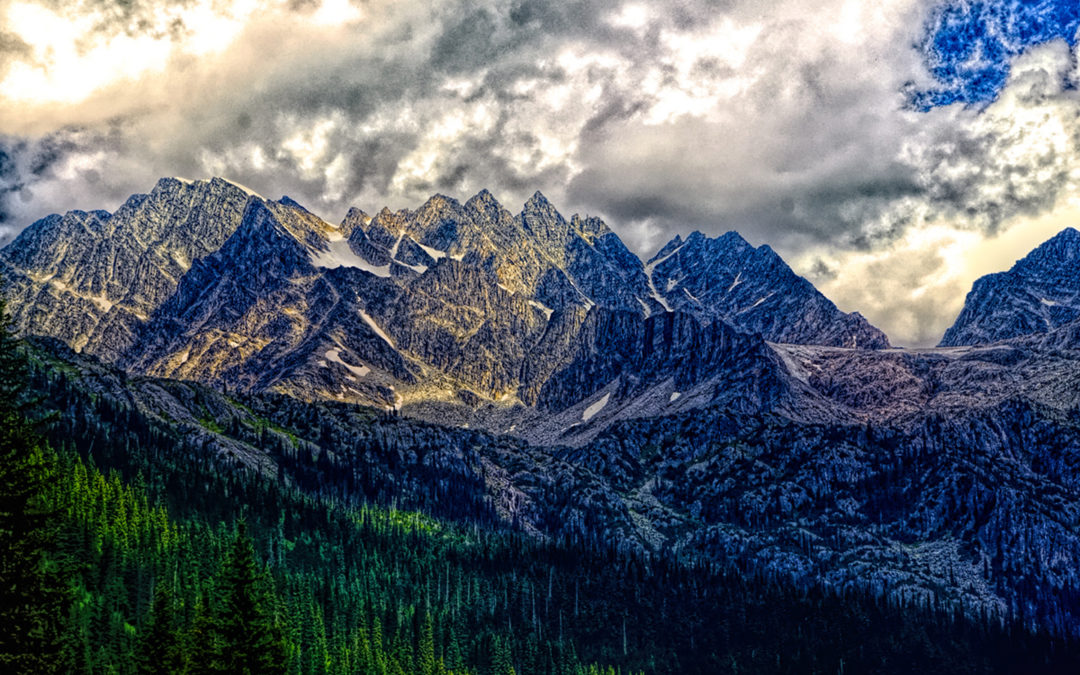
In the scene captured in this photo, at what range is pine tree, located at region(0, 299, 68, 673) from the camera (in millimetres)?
37062

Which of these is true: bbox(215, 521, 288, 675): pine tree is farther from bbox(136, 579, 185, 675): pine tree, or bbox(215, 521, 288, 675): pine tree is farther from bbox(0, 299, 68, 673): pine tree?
bbox(136, 579, 185, 675): pine tree

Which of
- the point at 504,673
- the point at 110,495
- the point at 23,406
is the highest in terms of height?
the point at 110,495

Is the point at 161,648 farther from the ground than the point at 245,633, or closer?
closer

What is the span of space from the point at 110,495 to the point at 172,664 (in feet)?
457

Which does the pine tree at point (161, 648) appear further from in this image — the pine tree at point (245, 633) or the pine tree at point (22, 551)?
the pine tree at point (22, 551)

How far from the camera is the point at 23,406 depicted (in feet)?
133

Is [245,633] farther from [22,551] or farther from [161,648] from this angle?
[161,648]

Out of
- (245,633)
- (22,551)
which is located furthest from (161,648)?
(22,551)

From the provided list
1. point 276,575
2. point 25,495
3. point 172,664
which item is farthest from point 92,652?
point 276,575

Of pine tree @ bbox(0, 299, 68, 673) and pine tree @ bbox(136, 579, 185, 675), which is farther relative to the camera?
pine tree @ bbox(136, 579, 185, 675)

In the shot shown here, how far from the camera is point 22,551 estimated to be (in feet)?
124

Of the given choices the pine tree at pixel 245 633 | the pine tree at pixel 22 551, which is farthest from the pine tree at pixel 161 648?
the pine tree at pixel 22 551

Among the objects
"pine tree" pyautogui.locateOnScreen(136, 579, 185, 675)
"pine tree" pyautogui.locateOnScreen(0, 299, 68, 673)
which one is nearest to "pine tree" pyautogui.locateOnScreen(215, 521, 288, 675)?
"pine tree" pyautogui.locateOnScreen(0, 299, 68, 673)

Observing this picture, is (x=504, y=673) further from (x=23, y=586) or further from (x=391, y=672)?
(x=23, y=586)
